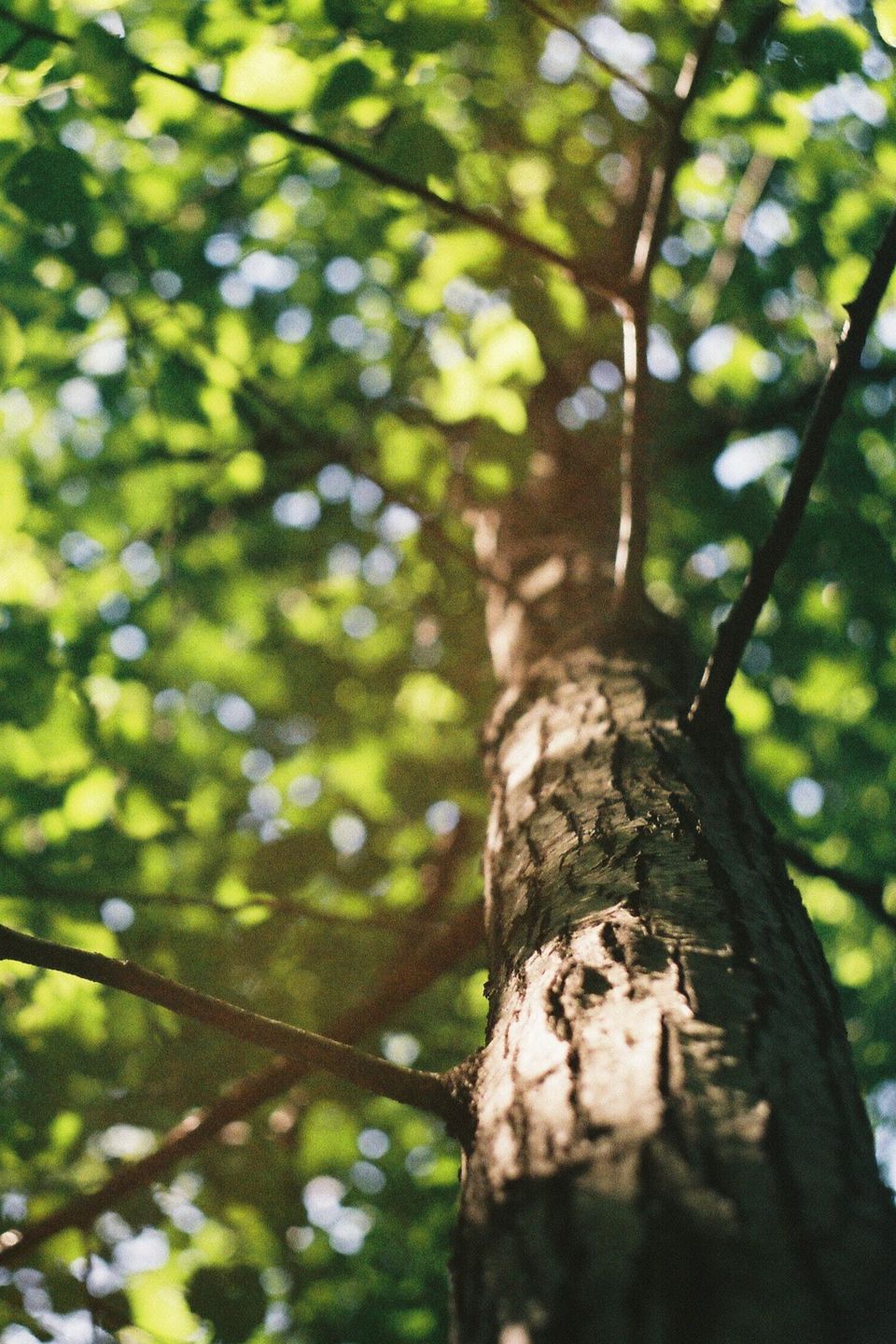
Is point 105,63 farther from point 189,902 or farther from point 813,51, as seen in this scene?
point 189,902

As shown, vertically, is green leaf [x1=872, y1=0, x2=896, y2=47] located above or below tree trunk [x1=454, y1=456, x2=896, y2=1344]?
above

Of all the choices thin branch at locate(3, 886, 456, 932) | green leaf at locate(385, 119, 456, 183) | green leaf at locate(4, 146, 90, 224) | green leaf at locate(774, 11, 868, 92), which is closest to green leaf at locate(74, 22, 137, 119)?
green leaf at locate(4, 146, 90, 224)

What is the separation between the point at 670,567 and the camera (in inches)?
159

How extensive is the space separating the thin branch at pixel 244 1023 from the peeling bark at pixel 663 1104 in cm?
11

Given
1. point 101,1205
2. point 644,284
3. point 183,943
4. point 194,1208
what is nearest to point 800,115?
point 644,284

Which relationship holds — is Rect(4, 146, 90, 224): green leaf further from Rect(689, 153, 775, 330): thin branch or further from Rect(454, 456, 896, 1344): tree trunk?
Rect(689, 153, 775, 330): thin branch

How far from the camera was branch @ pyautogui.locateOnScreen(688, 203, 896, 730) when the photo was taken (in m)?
1.50

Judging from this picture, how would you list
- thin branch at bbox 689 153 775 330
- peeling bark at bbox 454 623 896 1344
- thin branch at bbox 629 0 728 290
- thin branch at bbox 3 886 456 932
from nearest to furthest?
peeling bark at bbox 454 623 896 1344
thin branch at bbox 629 0 728 290
thin branch at bbox 3 886 456 932
thin branch at bbox 689 153 775 330

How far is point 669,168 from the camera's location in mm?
1995

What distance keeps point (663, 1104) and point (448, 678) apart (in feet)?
9.42

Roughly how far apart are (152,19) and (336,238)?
→ 4.56 ft

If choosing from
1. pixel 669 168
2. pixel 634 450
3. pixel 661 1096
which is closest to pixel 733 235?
pixel 669 168

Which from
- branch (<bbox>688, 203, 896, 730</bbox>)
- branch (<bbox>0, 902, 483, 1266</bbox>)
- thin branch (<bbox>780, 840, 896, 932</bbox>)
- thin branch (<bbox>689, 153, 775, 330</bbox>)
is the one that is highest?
thin branch (<bbox>689, 153, 775, 330</bbox>)

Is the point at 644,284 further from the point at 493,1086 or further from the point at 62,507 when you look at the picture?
the point at 62,507
